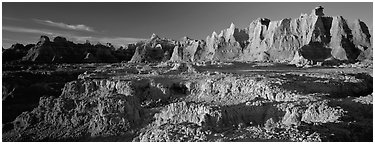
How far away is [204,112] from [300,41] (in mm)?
38371

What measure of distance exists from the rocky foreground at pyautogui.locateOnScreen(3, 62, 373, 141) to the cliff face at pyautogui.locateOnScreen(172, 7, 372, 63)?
74.8 feet

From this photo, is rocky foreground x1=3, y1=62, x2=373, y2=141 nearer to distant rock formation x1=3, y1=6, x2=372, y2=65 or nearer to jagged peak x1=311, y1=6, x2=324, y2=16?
distant rock formation x1=3, y1=6, x2=372, y2=65

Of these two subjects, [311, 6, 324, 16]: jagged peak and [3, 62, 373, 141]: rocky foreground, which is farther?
[311, 6, 324, 16]: jagged peak

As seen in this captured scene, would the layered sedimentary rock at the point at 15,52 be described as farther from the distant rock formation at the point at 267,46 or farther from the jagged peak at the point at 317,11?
the jagged peak at the point at 317,11

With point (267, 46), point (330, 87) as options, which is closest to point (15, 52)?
point (267, 46)

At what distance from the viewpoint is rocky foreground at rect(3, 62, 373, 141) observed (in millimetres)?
11000

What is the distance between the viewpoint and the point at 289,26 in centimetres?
5216

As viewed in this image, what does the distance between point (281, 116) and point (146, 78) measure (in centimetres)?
1002

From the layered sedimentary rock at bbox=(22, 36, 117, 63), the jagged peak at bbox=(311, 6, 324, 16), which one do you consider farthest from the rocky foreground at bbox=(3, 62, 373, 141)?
the layered sedimentary rock at bbox=(22, 36, 117, 63)

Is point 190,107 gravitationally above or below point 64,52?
below

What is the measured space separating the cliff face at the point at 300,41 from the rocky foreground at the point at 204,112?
22.8m

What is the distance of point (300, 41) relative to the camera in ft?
161

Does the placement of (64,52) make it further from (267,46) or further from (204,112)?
(204,112)

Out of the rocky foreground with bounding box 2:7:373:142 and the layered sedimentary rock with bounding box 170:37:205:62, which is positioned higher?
the layered sedimentary rock with bounding box 170:37:205:62
